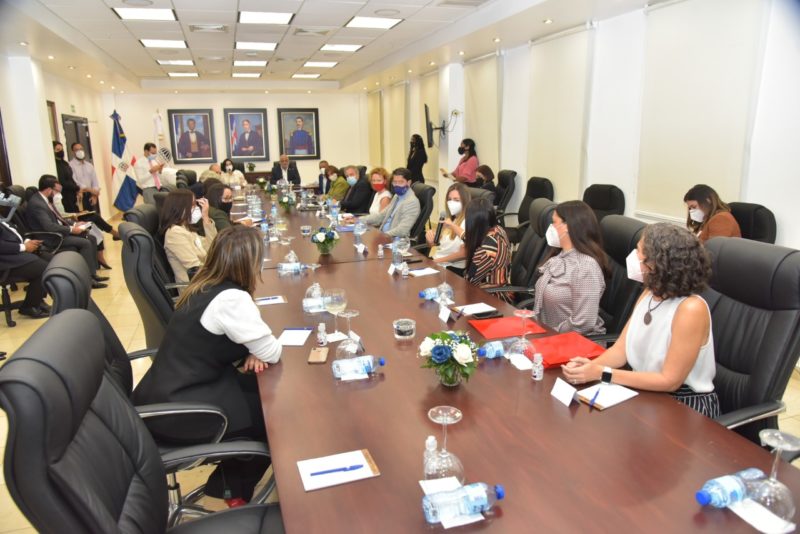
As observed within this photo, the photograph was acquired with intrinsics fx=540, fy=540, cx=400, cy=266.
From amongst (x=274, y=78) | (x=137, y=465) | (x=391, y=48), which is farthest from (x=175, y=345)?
(x=274, y=78)

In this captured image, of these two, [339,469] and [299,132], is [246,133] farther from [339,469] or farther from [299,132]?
[339,469]

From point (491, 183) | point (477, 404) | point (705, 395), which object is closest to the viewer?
point (477, 404)

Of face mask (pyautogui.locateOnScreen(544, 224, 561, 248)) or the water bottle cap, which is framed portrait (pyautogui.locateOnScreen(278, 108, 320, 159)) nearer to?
face mask (pyautogui.locateOnScreen(544, 224, 561, 248))

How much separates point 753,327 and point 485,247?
1.68 m

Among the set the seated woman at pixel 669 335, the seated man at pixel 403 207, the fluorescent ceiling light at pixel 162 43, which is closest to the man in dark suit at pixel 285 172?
the fluorescent ceiling light at pixel 162 43

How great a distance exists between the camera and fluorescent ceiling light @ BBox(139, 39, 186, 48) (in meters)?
7.79

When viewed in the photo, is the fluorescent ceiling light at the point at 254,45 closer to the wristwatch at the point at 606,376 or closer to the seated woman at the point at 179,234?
the seated woman at the point at 179,234

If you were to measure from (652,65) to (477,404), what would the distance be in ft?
15.5

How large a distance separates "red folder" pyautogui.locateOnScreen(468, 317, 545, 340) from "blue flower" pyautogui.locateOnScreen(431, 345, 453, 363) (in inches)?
22.4

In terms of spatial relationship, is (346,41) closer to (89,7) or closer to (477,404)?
(89,7)

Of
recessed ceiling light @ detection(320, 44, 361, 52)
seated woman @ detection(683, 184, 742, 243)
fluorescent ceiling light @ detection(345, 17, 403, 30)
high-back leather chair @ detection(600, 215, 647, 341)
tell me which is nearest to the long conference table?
high-back leather chair @ detection(600, 215, 647, 341)

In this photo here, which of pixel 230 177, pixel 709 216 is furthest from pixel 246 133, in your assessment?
pixel 709 216

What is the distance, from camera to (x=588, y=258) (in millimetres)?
2725

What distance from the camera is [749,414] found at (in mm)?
1753
